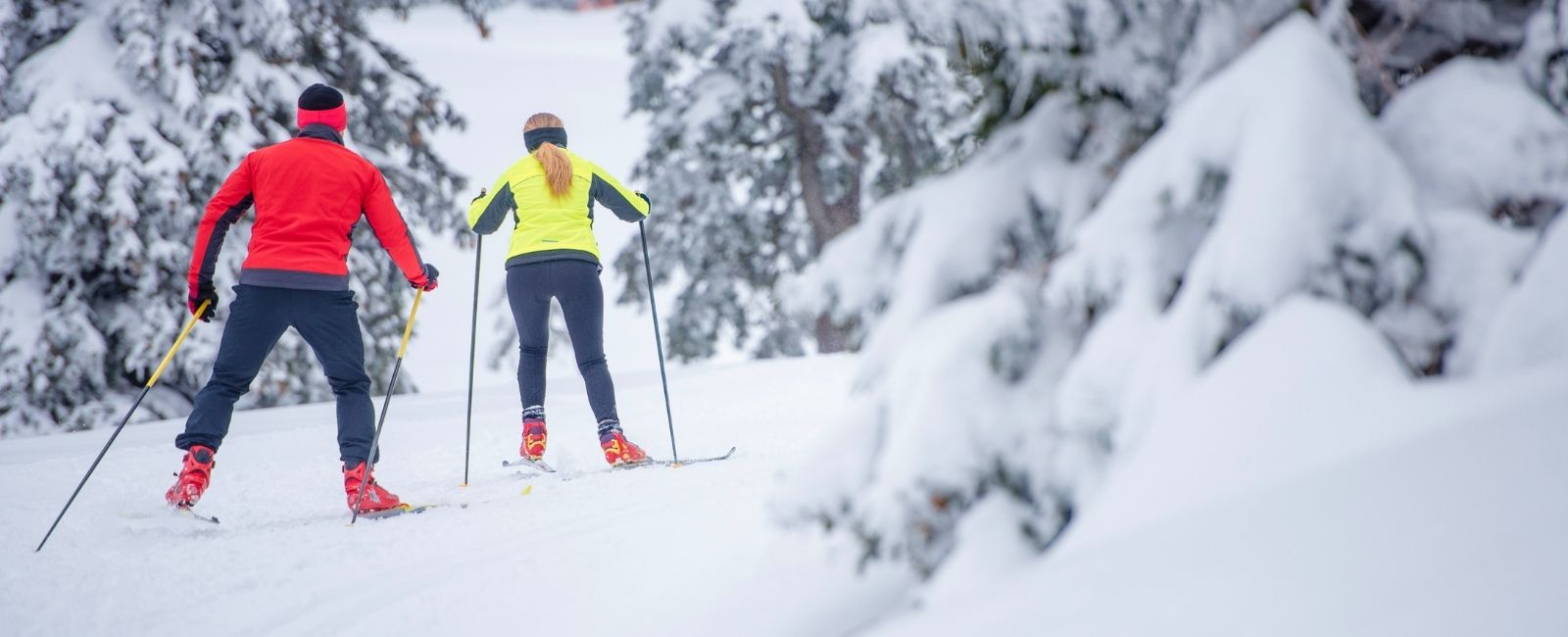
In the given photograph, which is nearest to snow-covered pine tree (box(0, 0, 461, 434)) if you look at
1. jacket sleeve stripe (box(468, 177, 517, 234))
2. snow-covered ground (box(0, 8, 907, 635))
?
snow-covered ground (box(0, 8, 907, 635))

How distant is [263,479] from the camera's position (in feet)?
20.1

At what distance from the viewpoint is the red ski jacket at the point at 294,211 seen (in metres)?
4.64

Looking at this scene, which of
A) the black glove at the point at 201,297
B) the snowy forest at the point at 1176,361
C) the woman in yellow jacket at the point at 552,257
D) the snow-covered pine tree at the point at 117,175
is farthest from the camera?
the snow-covered pine tree at the point at 117,175

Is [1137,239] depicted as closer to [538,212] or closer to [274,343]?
[274,343]

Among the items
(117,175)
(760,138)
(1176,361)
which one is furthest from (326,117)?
(760,138)

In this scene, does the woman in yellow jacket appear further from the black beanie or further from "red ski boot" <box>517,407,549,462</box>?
the black beanie

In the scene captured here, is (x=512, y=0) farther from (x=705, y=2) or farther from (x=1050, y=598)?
(x=1050, y=598)

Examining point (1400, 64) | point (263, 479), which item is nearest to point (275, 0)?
point (263, 479)

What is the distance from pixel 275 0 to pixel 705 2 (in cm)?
458

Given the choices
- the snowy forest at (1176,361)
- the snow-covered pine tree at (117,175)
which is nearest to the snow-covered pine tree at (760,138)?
the snow-covered pine tree at (117,175)

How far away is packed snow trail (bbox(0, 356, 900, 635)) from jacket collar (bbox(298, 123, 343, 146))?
68.7 inches

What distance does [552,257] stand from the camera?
5.73 meters

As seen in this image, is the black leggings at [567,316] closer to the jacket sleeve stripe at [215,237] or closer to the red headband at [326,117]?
the red headband at [326,117]

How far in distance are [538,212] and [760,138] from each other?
27.1 feet
